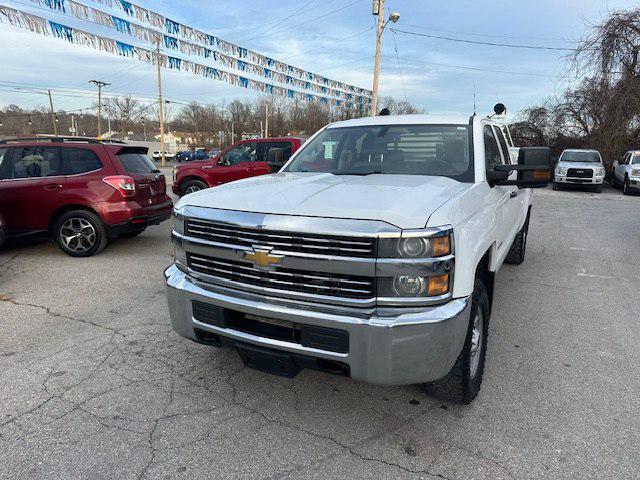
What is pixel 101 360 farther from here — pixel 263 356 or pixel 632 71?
pixel 632 71

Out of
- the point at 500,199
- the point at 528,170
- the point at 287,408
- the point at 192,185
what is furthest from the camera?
the point at 192,185

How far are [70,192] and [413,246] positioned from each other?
5973 millimetres

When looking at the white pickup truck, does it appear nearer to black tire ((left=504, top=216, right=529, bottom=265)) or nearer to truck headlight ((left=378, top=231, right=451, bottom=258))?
truck headlight ((left=378, top=231, right=451, bottom=258))

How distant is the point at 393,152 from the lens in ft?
12.6

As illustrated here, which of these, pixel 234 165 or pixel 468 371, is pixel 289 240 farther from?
pixel 234 165

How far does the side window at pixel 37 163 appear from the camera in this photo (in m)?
6.70

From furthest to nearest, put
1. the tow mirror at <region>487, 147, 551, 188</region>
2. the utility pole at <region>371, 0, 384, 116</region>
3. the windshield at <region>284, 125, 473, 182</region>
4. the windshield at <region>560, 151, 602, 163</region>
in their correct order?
the utility pole at <region>371, 0, 384, 116</region>
the windshield at <region>560, 151, 602, 163</region>
the windshield at <region>284, 125, 473, 182</region>
the tow mirror at <region>487, 147, 551, 188</region>

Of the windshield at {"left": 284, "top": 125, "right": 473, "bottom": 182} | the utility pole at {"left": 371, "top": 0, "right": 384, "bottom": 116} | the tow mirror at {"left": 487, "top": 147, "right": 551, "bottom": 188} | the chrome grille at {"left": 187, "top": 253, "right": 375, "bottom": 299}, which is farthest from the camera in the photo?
the utility pole at {"left": 371, "top": 0, "right": 384, "bottom": 116}

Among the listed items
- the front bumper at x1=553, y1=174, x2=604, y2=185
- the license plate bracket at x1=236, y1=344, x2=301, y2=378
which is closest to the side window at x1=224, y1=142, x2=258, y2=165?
the license plate bracket at x1=236, y1=344, x2=301, y2=378

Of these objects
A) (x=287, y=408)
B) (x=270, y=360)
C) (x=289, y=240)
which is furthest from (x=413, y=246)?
(x=287, y=408)

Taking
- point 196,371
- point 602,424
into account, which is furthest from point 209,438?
point 602,424

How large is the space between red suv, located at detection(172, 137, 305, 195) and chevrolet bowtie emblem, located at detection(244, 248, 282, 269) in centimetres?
849

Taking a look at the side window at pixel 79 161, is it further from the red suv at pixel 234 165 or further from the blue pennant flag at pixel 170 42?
the blue pennant flag at pixel 170 42

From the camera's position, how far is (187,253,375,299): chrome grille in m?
2.33
